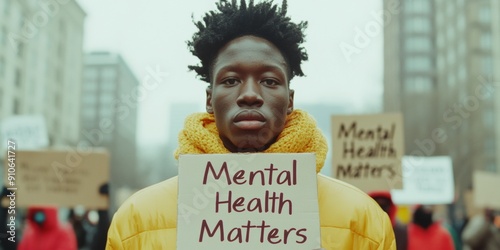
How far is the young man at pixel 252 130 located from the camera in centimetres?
212

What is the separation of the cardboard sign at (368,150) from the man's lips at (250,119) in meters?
3.66

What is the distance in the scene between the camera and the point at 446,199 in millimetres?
8492

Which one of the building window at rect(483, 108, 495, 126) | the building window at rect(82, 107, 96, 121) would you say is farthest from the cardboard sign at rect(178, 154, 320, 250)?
the building window at rect(82, 107, 96, 121)

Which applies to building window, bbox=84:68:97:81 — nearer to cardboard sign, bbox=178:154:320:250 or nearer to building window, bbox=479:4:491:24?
building window, bbox=479:4:491:24

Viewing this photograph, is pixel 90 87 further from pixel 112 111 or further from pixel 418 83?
pixel 418 83

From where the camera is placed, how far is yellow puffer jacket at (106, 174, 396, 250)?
6.89 feet

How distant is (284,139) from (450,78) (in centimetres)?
6228

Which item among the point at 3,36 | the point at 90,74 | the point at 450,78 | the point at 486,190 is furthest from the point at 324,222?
the point at 90,74

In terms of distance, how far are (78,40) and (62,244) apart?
4353 cm

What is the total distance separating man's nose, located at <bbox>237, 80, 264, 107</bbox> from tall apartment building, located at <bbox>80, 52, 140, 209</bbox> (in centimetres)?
4935

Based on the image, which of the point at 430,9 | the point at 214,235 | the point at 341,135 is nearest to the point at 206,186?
the point at 214,235

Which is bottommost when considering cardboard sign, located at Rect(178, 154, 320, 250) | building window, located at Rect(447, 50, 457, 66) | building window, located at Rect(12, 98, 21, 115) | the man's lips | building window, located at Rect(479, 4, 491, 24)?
cardboard sign, located at Rect(178, 154, 320, 250)

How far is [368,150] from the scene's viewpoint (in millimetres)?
5852

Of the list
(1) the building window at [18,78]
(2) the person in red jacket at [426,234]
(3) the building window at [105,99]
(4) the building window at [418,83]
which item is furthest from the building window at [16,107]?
(4) the building window at [418,83]
